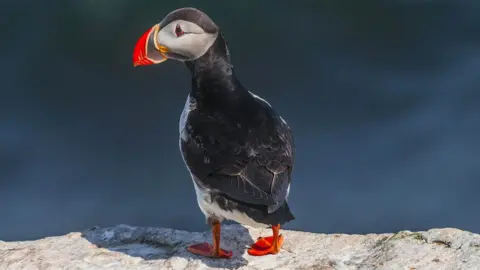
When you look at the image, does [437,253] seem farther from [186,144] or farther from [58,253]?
[58,253]

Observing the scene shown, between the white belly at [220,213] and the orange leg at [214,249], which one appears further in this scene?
the orange leg at [214,249]

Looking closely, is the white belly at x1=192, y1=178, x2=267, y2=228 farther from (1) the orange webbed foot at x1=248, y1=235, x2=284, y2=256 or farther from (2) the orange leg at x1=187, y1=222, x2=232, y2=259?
(1) the orange webbed foot at x1=248, y1=235, x2=284, y2=256

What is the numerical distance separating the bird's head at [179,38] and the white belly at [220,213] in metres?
0.97

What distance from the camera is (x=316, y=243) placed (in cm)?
655

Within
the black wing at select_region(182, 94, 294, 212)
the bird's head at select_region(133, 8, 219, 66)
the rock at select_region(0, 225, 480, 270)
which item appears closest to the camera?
the black wing at select_region(182, 94, 294, 212)

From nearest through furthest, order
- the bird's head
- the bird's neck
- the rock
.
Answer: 1. the rock
2. the bird's head
3. the bird's neck

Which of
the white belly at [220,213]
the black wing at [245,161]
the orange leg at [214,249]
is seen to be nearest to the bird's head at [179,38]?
the black wing at [245,161]

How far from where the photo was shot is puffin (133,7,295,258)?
5.95 metres

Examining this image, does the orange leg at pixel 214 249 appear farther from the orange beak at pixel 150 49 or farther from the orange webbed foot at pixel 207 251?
the orange beak at pixel 150 49

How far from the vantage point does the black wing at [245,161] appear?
19.3 feet

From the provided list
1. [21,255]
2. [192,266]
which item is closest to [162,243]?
[192,266]

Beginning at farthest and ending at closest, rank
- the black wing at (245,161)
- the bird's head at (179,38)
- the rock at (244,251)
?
the bird's head at (179,38)
the rock at (244,251)
the black wing at (245,161)

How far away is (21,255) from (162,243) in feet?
3.39

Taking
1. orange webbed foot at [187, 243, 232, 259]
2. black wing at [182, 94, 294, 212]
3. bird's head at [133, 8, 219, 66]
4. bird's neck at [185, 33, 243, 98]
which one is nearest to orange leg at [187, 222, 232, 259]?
orange webbed foot at [187, 243, 232, 259]
